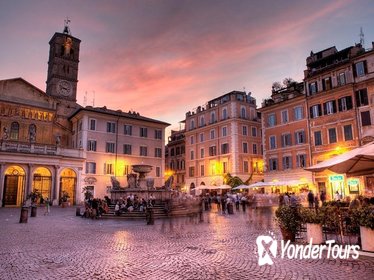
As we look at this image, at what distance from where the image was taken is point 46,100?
4266 centimetres

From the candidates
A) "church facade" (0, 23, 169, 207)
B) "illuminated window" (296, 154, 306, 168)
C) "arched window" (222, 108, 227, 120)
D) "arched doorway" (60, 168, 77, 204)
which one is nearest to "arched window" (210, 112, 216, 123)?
"arched window" (222, 108, 227, 120)

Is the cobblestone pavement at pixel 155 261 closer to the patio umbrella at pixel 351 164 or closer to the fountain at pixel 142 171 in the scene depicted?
the patio umbrella at pixel 351 164

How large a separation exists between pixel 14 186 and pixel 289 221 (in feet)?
108

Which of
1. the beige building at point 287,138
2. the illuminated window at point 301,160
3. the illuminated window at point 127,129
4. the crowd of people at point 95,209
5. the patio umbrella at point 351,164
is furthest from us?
the illuminated window at point 127,129

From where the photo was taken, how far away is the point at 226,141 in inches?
1991

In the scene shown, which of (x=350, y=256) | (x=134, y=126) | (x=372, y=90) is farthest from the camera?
(x=134, y=126)

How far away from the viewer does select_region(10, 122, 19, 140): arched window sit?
1537 inches

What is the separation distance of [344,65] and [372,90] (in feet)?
14.2

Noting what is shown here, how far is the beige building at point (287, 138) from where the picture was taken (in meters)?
38.3

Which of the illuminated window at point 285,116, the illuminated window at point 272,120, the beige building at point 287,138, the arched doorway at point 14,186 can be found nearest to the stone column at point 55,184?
the arched doorway at point 14,186

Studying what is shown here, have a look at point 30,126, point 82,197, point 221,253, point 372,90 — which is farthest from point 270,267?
point 30,126

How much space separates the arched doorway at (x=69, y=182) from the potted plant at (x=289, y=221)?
33220mm

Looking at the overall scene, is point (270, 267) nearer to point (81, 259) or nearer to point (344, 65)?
point (81, 259)

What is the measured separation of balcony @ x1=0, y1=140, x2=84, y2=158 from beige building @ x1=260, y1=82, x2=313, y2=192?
82.3ft
